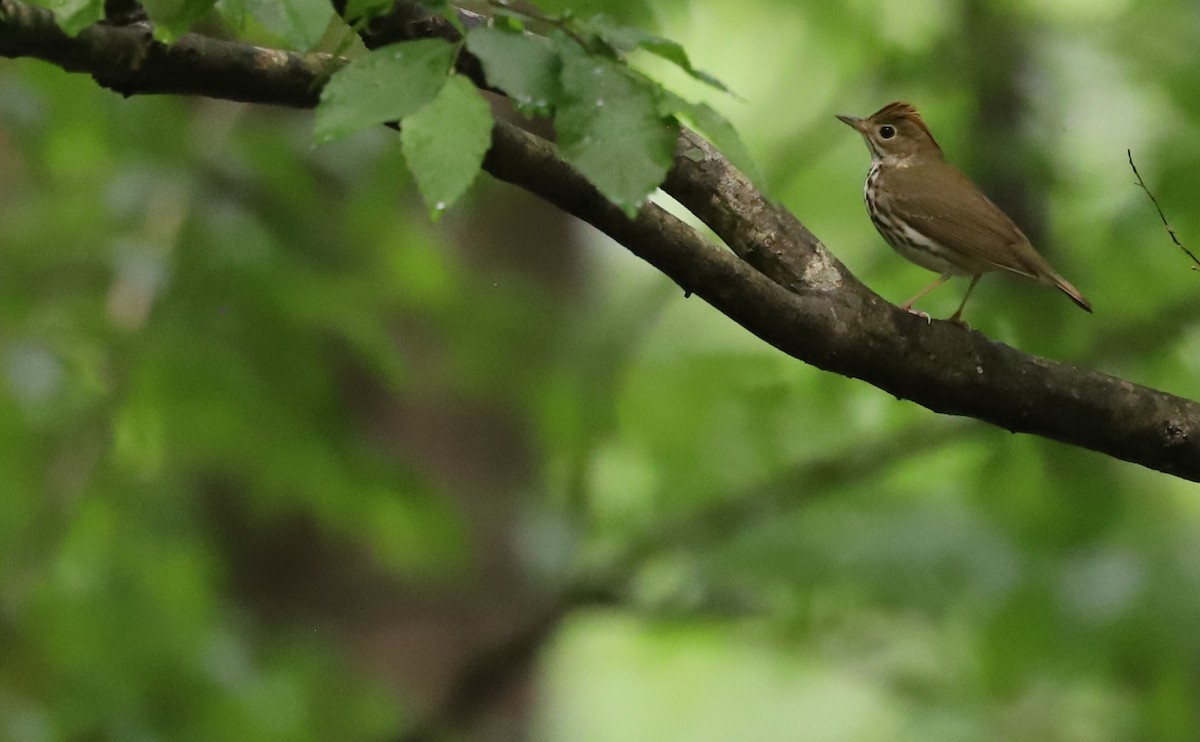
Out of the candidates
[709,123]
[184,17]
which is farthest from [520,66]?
[184,17]

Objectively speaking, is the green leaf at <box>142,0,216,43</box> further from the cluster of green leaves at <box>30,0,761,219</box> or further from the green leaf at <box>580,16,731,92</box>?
the green leaf at <box>580,16,731,92</box>

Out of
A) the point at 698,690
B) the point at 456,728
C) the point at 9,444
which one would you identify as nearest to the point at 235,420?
the point at 9,444

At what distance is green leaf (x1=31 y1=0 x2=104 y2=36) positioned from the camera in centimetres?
170

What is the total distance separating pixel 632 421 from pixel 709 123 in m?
4.00

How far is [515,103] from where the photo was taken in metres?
1.65

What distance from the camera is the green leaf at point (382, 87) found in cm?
158

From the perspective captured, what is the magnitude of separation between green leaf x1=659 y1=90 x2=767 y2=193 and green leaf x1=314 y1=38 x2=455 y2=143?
10.9 inches

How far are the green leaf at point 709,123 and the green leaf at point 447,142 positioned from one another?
0.76ft

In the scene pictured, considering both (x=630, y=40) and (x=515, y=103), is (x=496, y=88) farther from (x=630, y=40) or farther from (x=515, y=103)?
(x=630, y=40)

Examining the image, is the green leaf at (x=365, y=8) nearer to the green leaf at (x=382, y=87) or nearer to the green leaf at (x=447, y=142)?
the green leaf at (x=382, y=87)

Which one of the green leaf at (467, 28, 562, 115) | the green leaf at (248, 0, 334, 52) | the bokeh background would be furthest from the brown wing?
the green leaf at (248, 0, 334, 52)

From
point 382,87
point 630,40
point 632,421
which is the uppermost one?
point 630,40

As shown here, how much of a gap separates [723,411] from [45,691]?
2.60 metres

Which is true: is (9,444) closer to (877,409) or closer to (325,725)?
(325,725)
